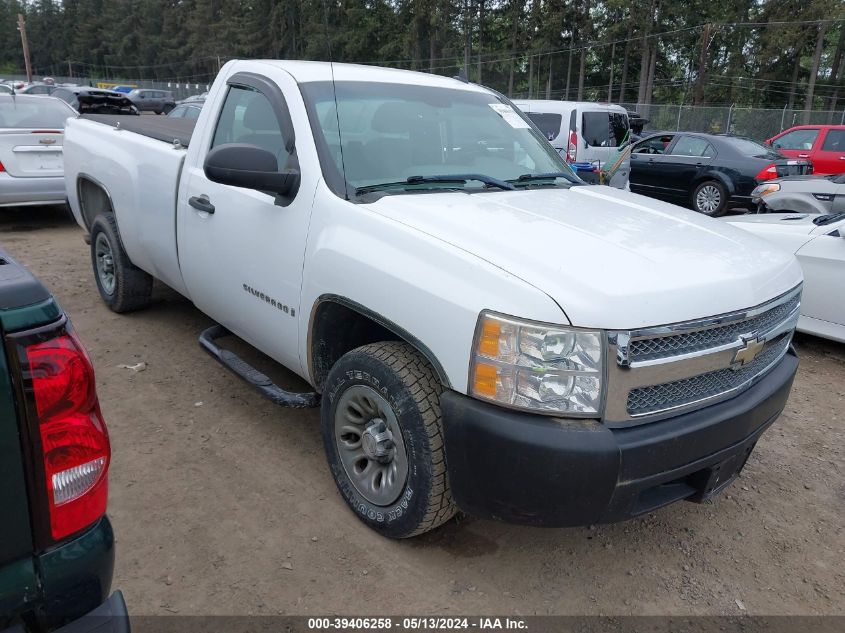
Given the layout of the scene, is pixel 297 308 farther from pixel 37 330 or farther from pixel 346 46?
pixel 346 46

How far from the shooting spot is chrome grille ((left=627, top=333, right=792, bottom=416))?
90.2 inches

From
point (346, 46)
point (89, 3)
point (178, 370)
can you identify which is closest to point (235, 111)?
point (346, 46)

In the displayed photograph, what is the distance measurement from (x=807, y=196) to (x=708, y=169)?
531cm

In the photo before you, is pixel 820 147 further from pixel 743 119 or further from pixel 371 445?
pixel 743 119

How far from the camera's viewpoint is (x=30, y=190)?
8211 mm

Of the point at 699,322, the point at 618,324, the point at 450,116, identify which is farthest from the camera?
the point at 450,116

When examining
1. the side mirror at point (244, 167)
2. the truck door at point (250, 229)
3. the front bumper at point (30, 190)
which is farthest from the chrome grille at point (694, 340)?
the front bumper at point (30, 190)

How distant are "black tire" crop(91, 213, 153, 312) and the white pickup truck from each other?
136 cm

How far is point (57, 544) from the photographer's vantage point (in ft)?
4.82

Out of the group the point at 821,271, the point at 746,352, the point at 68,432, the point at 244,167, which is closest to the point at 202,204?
the point at 244,167

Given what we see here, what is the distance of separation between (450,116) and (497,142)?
30 centimetres

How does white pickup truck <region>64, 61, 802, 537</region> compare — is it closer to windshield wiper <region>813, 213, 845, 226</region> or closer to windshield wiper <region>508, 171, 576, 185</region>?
windshield wiper <region>508, 171, 576, 185</region>

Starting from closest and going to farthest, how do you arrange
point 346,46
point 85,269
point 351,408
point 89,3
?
point 351,408 < point 346,46 < point 85,269 < point 89,3

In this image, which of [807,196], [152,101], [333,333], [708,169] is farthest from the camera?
[152,101]
